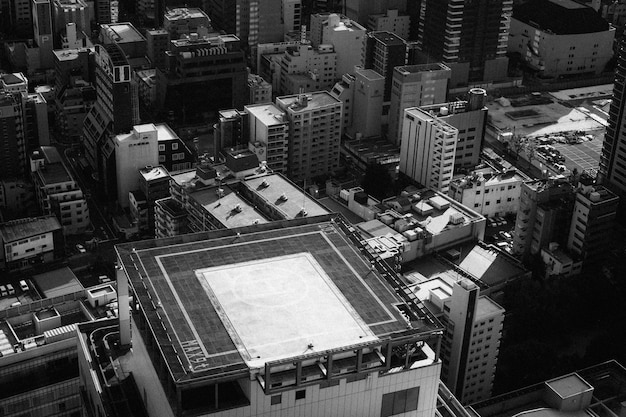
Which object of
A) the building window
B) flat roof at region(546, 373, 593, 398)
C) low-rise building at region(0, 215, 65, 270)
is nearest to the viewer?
the building window

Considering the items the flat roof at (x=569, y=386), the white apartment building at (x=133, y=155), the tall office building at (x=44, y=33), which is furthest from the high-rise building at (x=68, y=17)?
the flat roof at (x=569, y=386)

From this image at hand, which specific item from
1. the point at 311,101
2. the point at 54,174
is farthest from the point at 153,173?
the point at 311,101

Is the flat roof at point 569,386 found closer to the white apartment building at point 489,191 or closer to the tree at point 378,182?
the white apartment building at point 489,191

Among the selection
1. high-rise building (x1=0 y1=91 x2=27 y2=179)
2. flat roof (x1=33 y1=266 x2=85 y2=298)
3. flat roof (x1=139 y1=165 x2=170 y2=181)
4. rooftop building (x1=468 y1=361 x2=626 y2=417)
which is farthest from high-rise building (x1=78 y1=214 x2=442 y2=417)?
high-rise building (x1=0 y1=91 x2=27 y2=179)

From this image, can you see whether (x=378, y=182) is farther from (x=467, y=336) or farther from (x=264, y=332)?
(x=264, y=332)

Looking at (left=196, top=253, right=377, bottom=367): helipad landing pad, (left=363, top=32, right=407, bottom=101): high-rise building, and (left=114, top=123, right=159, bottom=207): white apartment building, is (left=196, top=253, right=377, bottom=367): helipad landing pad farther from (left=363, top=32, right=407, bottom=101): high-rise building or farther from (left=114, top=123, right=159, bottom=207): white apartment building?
(left=363, top=32, right=407, bottom=101): high-rise building
